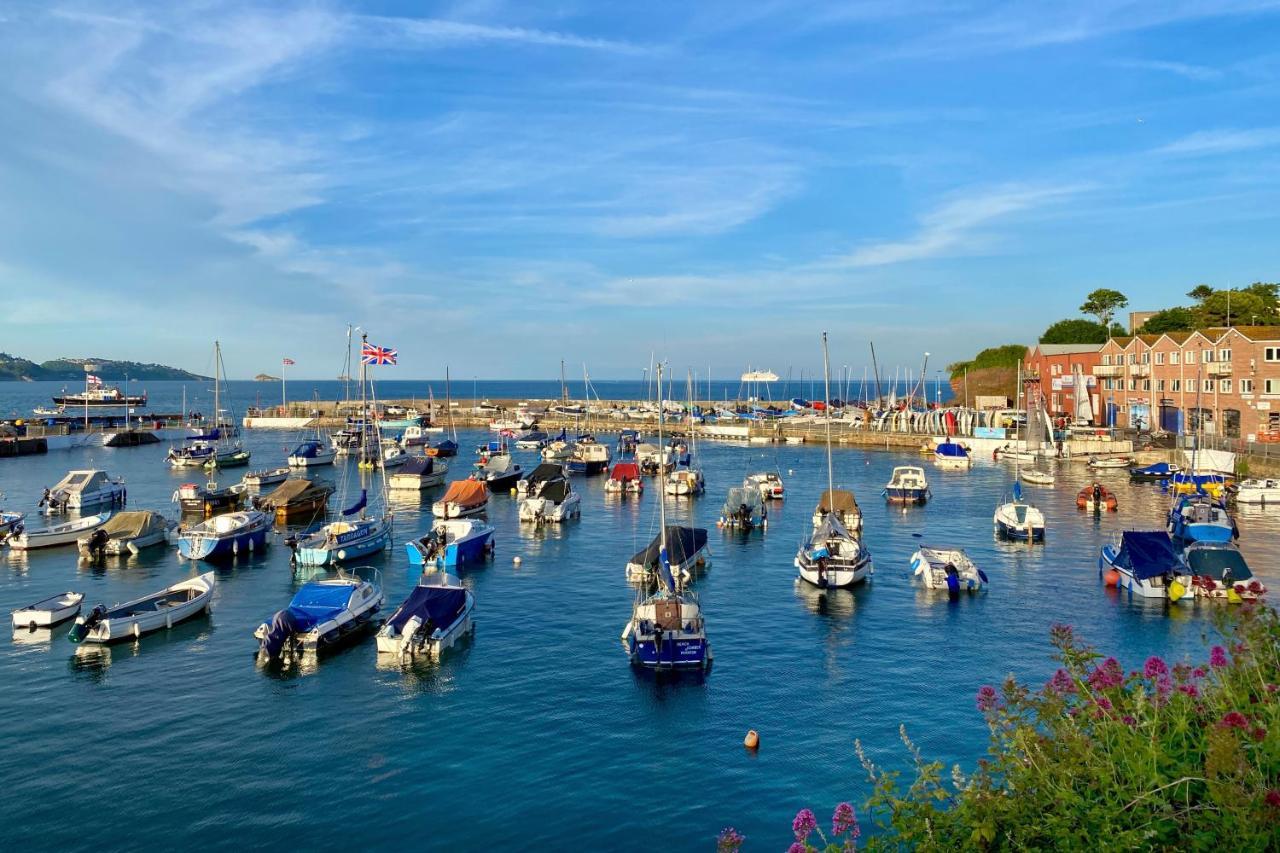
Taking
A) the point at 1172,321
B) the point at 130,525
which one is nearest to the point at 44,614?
the point at 130,525

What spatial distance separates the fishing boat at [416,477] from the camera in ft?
304

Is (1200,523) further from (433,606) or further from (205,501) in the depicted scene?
(205,501)

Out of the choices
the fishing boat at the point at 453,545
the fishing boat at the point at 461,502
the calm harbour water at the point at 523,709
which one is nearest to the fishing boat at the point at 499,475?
the fishing boat at the point at 461,502

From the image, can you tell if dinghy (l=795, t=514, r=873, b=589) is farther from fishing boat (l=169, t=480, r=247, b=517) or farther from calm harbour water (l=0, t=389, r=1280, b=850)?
fishing boat (l=169, t=480, r=247, b=517)

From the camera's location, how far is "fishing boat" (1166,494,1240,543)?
56.1 m

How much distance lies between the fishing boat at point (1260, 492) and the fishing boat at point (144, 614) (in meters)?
77.9

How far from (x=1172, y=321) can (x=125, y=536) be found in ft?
480

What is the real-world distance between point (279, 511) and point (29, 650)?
34.7 m

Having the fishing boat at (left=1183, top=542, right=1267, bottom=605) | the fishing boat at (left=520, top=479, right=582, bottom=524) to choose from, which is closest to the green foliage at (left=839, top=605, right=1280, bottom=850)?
the fishing boat at (left=1183, top=542, right=1267, bottom=605)

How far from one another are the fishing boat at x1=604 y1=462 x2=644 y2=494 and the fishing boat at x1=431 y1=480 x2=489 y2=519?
16100 mm

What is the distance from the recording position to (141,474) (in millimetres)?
108000

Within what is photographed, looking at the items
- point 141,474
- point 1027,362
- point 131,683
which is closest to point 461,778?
point 131,683

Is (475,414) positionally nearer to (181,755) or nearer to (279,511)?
(279,511)

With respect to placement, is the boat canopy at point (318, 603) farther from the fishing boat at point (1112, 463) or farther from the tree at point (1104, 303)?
the tree at point (1104, 303)
